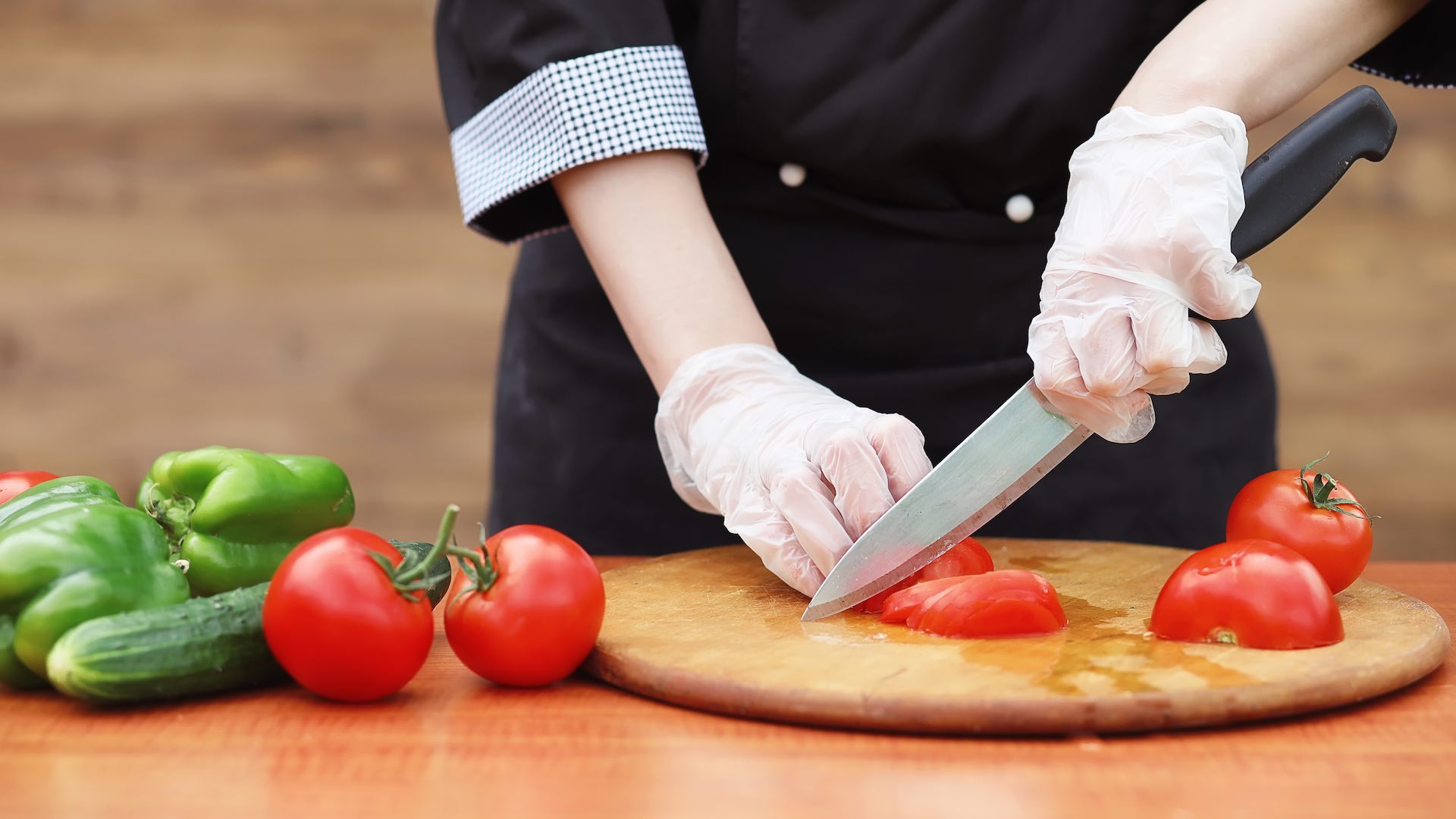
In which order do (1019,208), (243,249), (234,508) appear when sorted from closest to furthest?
(234,508)
(1019,208)
(243,249)

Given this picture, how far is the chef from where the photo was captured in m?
1.28

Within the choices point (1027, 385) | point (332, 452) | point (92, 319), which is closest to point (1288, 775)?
point (1027, 385)

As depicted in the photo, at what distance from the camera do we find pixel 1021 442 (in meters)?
1.30

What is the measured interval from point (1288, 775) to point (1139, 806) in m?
0.12

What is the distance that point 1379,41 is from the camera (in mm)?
1503

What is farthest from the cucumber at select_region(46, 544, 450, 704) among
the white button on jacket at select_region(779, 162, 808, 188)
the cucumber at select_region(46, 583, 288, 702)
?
the white button on jacket at select_region(779, 162, 808, 188)

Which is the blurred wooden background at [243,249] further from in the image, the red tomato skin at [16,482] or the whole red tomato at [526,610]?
the whole red tomato at [526,610]

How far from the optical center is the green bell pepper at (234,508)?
1.17m

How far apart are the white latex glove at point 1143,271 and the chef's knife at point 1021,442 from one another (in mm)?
23

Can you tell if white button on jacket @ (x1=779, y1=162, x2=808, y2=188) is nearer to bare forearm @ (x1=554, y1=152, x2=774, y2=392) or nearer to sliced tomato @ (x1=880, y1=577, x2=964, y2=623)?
bare forearm @ (x1=554, y1=152, x2=774, y2=392)

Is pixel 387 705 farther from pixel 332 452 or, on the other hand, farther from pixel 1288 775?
pixel 332 452

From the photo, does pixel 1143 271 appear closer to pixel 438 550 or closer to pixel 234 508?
pixel 438 550

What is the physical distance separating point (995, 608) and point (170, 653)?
648mm

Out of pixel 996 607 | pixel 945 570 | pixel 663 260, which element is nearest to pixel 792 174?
pixel 663 260
